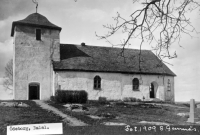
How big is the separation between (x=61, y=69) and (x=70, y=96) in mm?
3694

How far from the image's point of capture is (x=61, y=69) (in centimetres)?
2117

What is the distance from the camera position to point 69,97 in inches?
716

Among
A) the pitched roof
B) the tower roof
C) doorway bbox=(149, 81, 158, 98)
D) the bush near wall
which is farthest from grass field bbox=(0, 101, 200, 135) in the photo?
doorway bbox=(149, 81, 158, 98)

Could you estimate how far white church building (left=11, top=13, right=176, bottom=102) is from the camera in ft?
67.9

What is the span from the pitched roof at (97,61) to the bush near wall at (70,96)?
134 inches

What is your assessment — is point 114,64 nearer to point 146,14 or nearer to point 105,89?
point 105,89

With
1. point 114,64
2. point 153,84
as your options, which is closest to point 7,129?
point 114,64

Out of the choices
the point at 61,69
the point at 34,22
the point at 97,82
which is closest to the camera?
the point at 34,22

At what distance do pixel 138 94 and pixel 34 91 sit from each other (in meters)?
9.33

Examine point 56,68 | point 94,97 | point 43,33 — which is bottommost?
point 94,97

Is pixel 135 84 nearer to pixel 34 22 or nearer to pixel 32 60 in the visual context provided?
pixel 32 60

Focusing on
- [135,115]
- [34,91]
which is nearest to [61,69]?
[34,91]

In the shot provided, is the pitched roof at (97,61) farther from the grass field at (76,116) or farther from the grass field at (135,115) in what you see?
the grass field at (76,116)

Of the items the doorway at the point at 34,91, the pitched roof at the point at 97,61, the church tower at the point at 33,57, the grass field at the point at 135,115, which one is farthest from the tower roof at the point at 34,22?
the grass field at the point at 135,115
